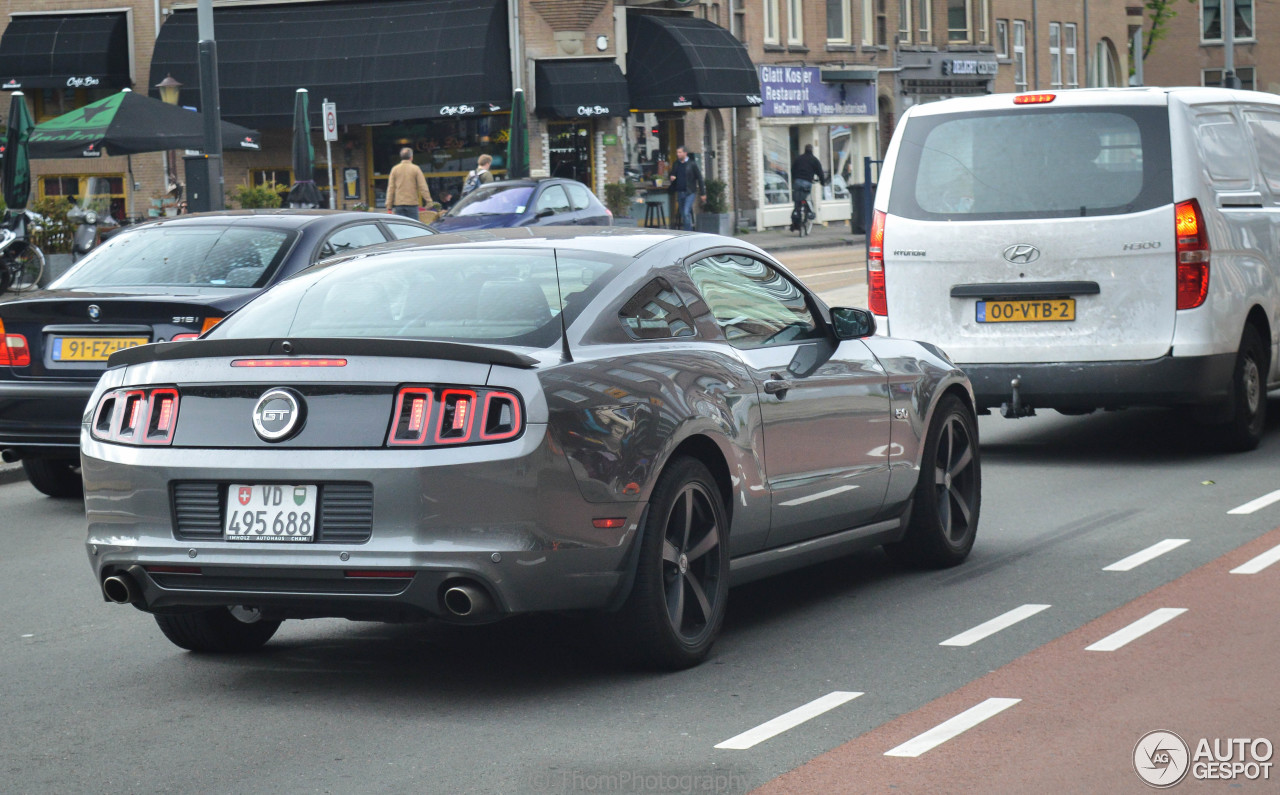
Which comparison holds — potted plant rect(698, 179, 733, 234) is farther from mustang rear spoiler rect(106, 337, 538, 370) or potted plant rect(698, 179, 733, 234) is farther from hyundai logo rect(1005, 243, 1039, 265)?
mustang rear spoiler rect(106, 337, 538, 370)

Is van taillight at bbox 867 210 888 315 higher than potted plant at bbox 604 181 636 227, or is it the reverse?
potted plant at bbox 604 181 636 227

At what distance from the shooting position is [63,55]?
39.6 m

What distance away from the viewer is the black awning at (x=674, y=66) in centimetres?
3991

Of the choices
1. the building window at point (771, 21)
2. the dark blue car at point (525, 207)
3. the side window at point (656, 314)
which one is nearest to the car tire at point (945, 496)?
the side window at point (656, 314)

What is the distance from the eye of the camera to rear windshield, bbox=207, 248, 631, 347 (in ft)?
19.4

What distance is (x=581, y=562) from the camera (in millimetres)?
5566

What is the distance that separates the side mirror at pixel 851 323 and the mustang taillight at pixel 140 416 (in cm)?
263

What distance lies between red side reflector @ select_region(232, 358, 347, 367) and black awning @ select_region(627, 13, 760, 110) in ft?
114

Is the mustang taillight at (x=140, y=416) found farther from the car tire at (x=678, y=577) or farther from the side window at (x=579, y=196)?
the side window at (x=579, y=196)

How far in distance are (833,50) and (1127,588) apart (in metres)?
44.2

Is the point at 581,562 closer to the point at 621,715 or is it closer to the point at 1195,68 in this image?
the point at 621,715

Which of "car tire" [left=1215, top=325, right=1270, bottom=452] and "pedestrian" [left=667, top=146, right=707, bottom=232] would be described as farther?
"pedestrian" [left=667, top=146, right=707, bottom=232]

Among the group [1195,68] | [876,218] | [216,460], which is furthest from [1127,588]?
[1195,68]

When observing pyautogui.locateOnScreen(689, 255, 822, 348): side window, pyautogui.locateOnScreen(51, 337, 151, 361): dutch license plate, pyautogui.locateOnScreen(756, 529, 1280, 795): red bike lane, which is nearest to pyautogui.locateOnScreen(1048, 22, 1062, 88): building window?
pyautogui.locateOnScreen(51, 337, 151, 361): dutch license plate
